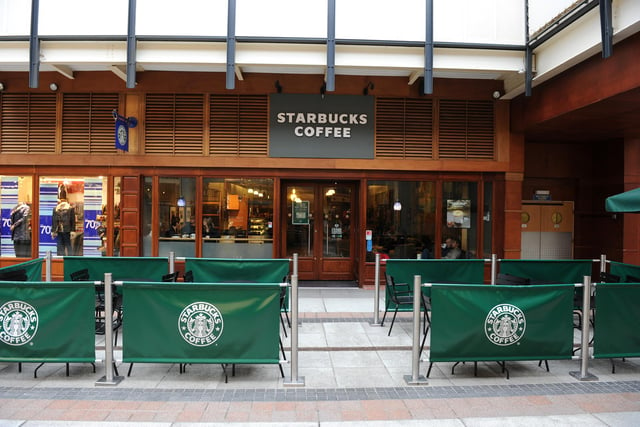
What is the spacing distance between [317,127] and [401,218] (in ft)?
10.9

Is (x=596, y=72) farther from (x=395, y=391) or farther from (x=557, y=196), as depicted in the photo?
(x=395, y=391)

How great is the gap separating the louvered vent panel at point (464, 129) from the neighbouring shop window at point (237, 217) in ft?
15.8

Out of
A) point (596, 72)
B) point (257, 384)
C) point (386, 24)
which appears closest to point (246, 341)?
point (257, 384)

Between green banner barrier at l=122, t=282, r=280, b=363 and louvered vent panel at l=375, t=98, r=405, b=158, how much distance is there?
6.61 m

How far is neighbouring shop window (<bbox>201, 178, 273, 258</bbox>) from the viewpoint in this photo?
10672 millimetres

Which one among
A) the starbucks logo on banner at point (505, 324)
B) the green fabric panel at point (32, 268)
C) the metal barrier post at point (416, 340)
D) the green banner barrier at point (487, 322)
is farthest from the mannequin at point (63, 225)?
the starbucks logo on banner at point (505, 324)

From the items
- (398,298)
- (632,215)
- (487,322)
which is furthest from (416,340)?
(632,215)

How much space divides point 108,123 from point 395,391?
31.0 ft

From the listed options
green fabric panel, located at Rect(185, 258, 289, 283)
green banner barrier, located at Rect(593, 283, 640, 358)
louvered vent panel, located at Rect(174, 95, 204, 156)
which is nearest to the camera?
green banner barrier, located at Rect(593, 283, 640, 358)

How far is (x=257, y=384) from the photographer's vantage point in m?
5.12

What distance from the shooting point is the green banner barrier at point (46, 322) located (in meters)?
4.89

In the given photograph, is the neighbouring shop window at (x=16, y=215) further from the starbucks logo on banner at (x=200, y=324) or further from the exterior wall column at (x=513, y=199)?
the exterior wall column at (x=513, y=199)

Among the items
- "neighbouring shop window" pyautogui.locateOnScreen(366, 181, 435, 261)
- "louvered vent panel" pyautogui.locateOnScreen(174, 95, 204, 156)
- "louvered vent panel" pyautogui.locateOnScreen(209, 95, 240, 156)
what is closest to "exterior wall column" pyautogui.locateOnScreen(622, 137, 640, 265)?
"neighbouring shop window" pyautogui.locateOnScreen(366, 181, 435, 261)

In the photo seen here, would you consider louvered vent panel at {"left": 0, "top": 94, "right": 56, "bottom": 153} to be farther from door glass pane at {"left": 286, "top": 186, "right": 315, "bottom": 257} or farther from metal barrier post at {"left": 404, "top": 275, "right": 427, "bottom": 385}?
metal barrier post at {"left": 404, "top": 275, "right": 427, "bottom": 385}
